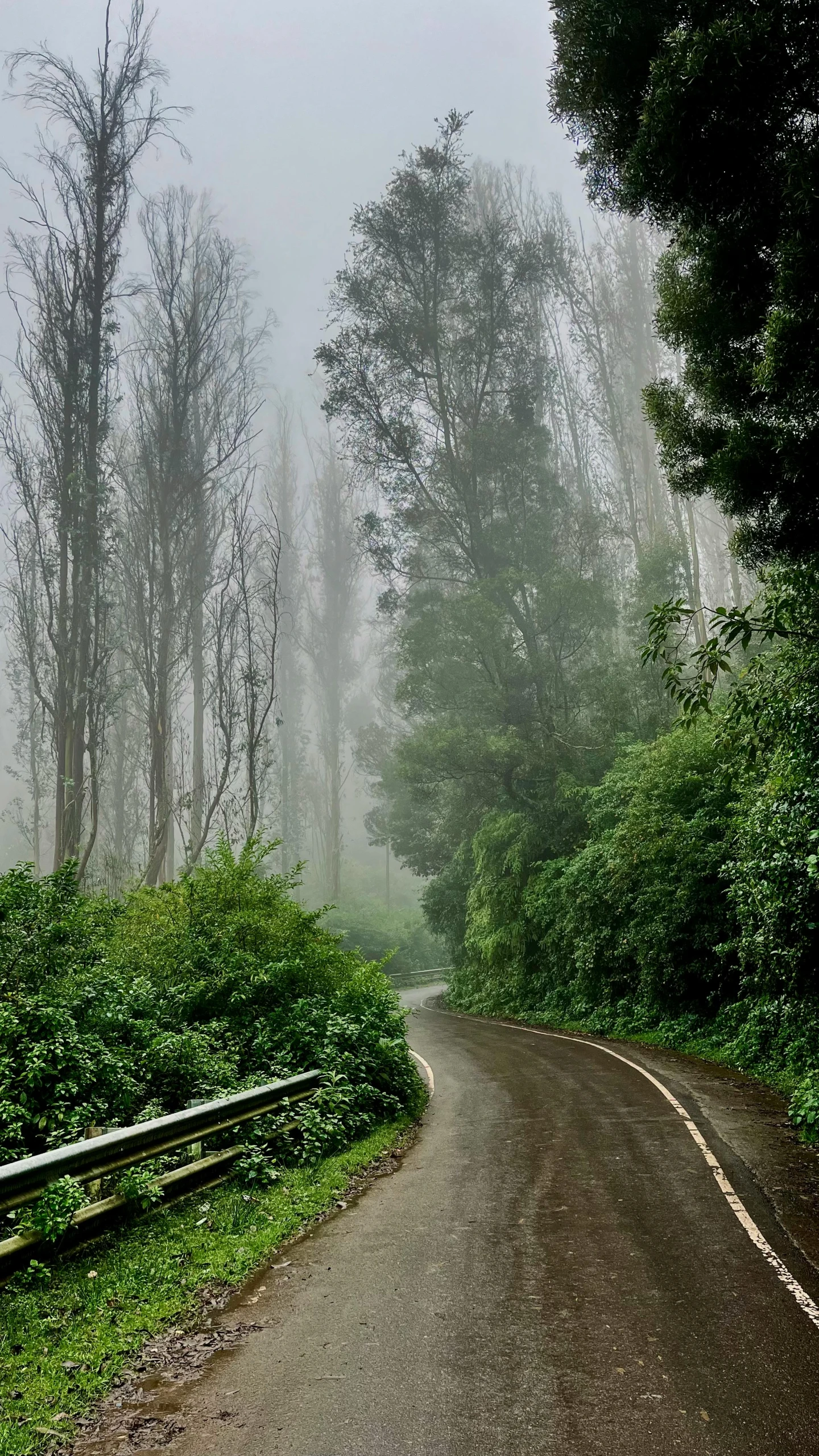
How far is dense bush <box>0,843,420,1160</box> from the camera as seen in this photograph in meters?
6.66

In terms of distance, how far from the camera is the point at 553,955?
23219 millimetres

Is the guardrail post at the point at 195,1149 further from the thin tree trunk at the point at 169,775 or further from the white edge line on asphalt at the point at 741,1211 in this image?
the thin tree trunk at the point at 169,775

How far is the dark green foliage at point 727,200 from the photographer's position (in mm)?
7461

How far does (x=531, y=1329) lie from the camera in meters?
4.36

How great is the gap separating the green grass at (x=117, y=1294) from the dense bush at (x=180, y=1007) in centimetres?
101

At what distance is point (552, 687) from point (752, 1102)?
20453mm

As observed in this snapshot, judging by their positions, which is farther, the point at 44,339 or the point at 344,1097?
the point at 44,339

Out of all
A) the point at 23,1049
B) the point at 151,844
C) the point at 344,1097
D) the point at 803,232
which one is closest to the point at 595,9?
the point at 803,232

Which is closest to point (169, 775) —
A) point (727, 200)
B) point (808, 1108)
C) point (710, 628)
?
point (710, 628)

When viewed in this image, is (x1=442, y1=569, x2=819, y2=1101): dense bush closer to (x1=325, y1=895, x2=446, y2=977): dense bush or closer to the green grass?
the green grass

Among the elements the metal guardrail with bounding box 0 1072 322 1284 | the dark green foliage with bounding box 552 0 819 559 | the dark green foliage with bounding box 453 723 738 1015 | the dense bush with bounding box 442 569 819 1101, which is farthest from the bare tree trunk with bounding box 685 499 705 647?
the metal guardrail with bounding box 0 1072 322 1284

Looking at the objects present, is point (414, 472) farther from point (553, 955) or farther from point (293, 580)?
point (293, 580)

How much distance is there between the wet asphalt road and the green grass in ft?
1.29

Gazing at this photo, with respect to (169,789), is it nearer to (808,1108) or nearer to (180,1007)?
(180,1007)
